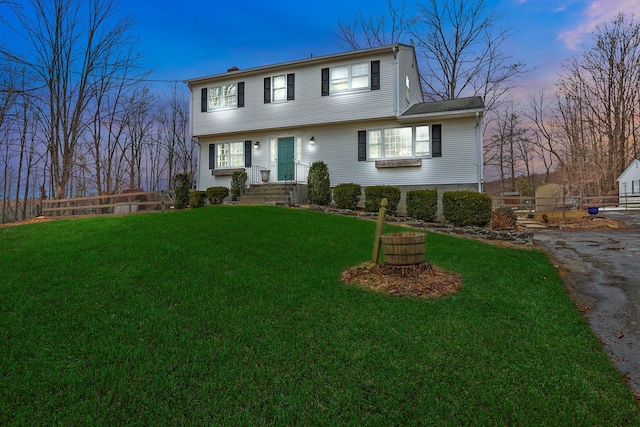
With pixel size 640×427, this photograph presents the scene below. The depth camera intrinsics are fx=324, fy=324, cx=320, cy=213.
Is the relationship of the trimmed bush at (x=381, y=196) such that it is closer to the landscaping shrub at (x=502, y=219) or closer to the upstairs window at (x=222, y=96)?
the landscaping shrub at (x=502, y=219)

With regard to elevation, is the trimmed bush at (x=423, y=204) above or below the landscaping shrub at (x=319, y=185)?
below

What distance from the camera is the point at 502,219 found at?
11.3 m

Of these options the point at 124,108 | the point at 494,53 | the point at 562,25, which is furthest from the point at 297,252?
the point at 562,25

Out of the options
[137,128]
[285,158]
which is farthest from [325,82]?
[137,128]

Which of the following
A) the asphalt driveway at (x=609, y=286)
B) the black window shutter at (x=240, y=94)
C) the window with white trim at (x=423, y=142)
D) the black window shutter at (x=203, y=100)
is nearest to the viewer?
the asphalt driveway at (x=609, y=286)

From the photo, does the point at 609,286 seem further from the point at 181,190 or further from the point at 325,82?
the point at 181,190

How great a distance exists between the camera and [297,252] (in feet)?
20.9

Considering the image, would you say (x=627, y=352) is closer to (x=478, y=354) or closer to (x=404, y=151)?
(x=478, y=354)

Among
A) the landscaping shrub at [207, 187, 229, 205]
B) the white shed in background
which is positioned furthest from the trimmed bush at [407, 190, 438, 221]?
the white shed in background

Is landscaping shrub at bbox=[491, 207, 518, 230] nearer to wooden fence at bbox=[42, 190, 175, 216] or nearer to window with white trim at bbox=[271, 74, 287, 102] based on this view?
window with white trim at bbox=[271, 74, 287, 102]

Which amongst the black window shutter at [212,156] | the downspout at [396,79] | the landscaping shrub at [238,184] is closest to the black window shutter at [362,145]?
the downspout at [396,79]

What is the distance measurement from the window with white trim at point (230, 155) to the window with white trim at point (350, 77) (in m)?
5.49

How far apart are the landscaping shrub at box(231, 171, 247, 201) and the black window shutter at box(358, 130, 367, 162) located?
524 centimetres

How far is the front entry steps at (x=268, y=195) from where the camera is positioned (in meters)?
13.3
